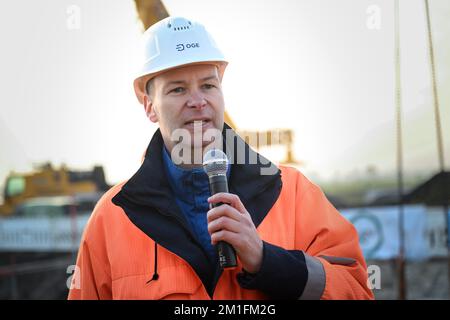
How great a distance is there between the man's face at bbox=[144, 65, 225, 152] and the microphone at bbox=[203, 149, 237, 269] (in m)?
0.12

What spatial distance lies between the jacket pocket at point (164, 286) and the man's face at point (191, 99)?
44cm

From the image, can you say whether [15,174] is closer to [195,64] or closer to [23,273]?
[23,273]

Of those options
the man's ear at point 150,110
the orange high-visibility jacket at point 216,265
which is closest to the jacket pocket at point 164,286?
the orange high-visibility jacket at point 216,265

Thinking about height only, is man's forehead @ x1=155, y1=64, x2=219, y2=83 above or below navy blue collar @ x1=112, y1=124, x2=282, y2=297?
above

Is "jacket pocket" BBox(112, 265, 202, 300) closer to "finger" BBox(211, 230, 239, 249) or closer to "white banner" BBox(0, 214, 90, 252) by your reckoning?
"finger" BBox(211, 230, 239, 249)

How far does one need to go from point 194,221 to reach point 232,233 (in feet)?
1.17

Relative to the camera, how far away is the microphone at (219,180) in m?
1.65

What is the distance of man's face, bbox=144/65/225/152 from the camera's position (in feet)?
6.41

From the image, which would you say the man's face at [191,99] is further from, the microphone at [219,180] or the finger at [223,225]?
the finger at [223,225]

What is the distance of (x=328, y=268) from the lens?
5.96ft

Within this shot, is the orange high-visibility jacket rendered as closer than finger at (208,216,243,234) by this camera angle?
No

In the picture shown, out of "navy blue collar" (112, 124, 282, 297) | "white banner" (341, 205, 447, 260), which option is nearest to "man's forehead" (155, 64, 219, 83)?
"navy blue collar" (112, 124, 282, 297)

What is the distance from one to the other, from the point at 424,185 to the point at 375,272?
5708 millimetres
